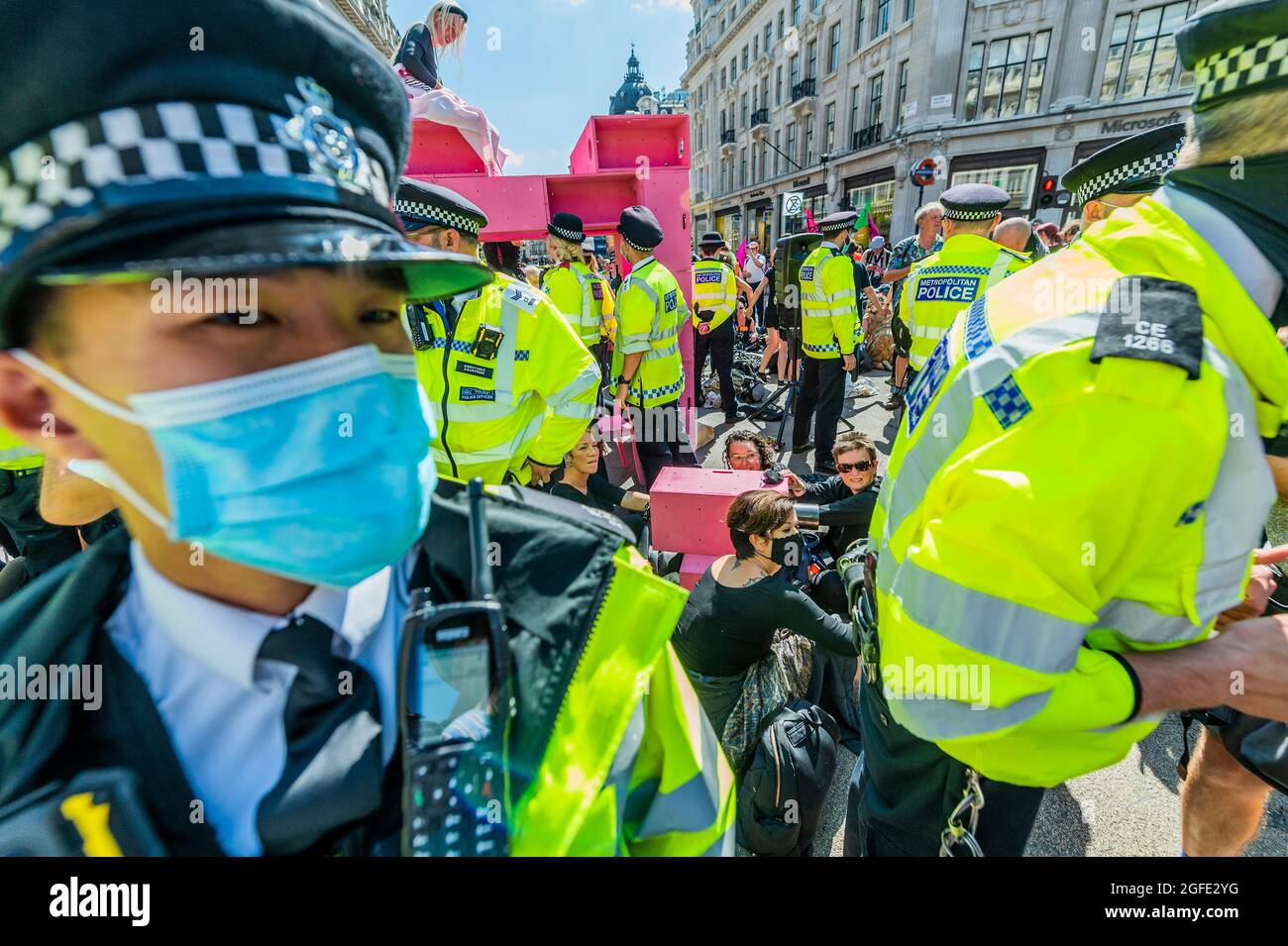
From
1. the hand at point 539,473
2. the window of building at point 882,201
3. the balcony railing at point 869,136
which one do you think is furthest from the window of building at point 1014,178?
the hand at point 539,473

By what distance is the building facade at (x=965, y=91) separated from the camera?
57.5 feet

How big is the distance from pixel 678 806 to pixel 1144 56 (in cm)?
2646

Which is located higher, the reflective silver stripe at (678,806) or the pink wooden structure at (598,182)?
the pink wooden structure at (598,182)

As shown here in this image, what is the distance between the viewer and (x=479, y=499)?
91cm

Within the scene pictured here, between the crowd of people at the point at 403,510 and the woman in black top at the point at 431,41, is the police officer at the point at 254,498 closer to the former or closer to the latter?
the crowd of people at the point at 403,510

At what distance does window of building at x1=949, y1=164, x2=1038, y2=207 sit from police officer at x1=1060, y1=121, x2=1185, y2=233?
1997 centimetres

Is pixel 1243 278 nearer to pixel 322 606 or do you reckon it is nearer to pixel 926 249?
pixel 322 606

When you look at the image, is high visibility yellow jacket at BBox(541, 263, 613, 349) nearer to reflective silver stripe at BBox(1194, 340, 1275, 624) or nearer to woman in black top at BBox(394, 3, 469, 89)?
woman in black top at BBox(394, 3, 469, 89)

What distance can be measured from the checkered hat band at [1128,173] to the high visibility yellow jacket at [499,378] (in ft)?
9.30

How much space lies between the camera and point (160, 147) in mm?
637

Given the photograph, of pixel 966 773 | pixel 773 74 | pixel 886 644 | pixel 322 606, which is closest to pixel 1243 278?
pixel 886 644

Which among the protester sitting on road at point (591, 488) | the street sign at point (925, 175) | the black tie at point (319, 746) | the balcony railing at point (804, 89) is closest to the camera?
the black tie at point (319, 746)

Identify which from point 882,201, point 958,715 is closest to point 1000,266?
point 958,715

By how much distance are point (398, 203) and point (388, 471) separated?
2.02 m
